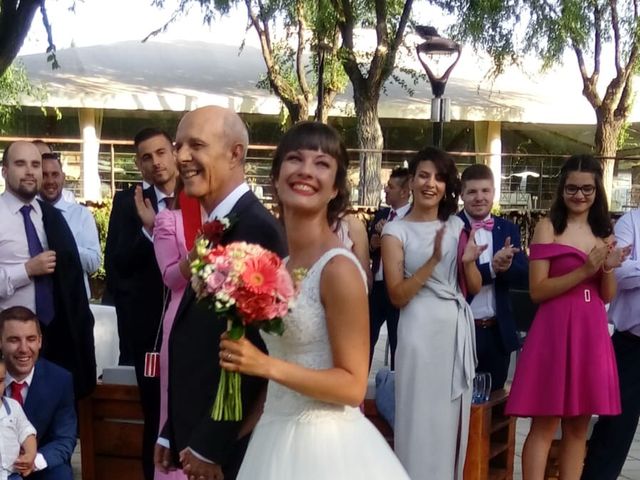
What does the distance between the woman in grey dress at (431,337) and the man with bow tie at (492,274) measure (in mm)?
463

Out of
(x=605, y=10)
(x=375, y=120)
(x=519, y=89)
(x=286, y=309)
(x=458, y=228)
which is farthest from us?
(x=519, y=89)

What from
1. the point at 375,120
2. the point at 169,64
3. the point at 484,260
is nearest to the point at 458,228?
the point at 484,260

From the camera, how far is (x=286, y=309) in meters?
2.45

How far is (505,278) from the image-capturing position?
5414mm

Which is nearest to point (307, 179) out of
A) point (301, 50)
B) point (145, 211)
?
point (145, 211)

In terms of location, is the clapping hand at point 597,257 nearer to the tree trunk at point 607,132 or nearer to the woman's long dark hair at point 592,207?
the woman's long dark hair at point 592,207

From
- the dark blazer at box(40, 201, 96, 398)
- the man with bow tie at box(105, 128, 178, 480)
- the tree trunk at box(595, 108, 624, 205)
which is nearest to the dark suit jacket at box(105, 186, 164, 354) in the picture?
the man with bow tie at box(105, 128, 178, 480)

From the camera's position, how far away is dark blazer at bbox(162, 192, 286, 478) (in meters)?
2.76

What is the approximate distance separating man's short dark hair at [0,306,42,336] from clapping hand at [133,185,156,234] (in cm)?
73

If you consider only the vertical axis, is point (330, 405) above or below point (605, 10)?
below

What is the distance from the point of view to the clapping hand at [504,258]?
5.17m

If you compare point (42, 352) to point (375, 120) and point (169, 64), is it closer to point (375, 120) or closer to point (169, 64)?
point (375, 120)

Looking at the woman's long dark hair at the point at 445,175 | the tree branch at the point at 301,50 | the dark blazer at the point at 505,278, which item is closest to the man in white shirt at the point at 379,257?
the dark blazer at the point at 505,278

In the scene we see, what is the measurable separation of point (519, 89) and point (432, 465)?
23070 millimetres
